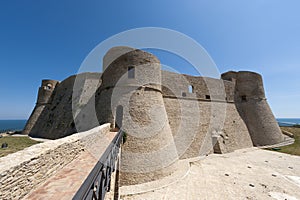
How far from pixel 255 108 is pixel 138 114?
18.5 m

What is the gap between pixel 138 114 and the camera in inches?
354

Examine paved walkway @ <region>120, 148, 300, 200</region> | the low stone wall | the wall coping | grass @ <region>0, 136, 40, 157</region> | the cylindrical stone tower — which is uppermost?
the cylindrical stone tower

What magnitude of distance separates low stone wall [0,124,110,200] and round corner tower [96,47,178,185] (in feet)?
13.4

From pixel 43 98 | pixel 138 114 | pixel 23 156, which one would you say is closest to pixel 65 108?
pixel 43 98

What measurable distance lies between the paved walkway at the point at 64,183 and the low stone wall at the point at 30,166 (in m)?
0.13

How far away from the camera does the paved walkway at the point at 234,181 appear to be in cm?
686

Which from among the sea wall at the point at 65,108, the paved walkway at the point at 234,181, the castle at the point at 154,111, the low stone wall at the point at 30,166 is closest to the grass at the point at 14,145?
the sea wall at the point at 65,108

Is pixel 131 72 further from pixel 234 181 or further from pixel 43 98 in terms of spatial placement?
pixel 43 98

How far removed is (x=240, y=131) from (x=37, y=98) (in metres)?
→ 31.5

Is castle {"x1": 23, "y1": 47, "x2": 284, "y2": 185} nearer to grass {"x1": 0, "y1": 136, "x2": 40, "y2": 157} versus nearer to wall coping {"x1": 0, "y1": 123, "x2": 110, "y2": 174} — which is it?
A: grass {"x1": 0, "y1": 136, "x2": 40, "y2": 157}

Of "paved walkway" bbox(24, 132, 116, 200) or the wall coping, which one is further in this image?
"paved walkway" bbox(24, 132, 116, 200)

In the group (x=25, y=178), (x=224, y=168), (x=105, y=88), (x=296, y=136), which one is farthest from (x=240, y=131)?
(x=25, y=178)

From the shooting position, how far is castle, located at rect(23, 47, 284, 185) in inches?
339

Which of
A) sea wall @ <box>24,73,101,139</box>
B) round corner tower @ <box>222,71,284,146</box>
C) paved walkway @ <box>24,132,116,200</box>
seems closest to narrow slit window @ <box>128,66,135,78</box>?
paved walkway @ <box>24,132,116,200</box>
